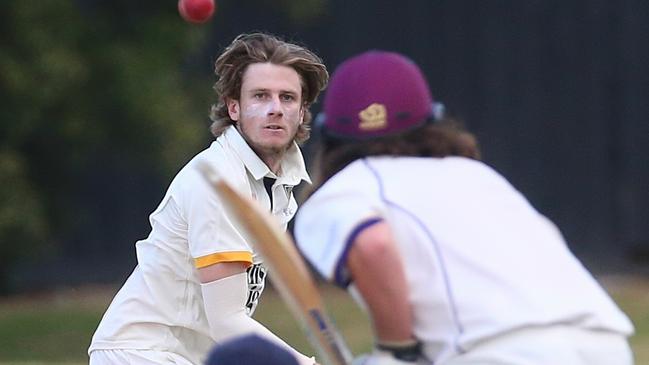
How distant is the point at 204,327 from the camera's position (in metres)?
4.53

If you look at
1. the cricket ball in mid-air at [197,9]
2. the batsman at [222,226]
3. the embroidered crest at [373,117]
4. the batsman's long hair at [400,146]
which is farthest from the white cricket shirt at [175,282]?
the cricket ball in mid-air at [197,9]

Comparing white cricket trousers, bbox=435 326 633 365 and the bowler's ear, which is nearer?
white cricket trousers, bbox=435 326 633 365

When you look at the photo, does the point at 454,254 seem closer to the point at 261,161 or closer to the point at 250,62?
the point at 261,161

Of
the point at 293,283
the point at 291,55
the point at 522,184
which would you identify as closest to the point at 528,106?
the point at 522,184

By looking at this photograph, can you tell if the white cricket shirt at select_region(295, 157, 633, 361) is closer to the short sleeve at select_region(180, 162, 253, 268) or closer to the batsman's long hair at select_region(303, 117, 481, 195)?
the batsman's long hair at select_region(303, 117, 481, 195)

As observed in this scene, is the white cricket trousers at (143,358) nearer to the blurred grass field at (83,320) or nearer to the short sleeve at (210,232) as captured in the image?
the short sleeve at (210,232)

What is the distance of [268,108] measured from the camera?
15.3ft

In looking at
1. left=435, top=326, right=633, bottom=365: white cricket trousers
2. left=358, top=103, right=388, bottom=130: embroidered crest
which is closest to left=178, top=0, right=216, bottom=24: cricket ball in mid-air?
left=358, top=103, right=388, bottom=130: embroidered crest

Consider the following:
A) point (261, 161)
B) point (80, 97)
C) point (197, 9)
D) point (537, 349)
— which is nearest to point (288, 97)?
point (261, 161)

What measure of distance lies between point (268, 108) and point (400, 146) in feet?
4.40

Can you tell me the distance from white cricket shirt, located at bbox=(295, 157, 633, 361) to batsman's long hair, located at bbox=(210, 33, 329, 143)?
4.85 ft

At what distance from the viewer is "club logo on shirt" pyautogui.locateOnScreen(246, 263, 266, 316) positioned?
452 cm

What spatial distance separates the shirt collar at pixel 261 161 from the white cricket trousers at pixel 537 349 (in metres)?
1.50

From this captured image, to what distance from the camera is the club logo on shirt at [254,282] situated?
4520mm
